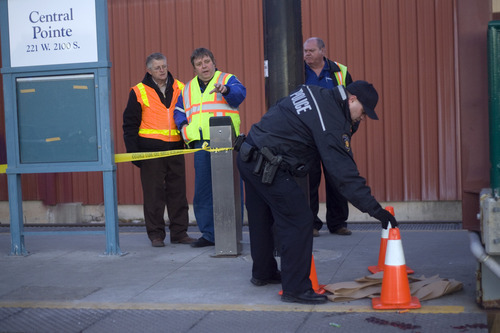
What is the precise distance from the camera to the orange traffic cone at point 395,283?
499 cm

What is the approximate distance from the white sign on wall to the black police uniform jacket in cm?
270

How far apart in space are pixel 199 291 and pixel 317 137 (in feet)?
5.42

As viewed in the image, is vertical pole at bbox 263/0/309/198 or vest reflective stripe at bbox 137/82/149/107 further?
vest reflective stripe at bbox 137/82/149/107

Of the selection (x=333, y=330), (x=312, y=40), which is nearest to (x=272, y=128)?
(x=333, y=330)

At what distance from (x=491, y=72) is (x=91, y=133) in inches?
166

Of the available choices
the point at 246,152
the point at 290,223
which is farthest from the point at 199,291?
the point at 246,152

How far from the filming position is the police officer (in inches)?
195

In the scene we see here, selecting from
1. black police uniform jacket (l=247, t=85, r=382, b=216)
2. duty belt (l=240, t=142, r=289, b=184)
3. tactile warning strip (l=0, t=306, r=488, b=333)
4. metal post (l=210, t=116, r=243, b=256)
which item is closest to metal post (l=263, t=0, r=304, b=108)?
metal post (l=210, t=116, r=243, b=256)

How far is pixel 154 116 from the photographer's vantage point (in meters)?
7.80

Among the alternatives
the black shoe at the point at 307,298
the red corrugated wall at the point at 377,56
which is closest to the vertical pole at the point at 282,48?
the black shoe at the point at 307,298

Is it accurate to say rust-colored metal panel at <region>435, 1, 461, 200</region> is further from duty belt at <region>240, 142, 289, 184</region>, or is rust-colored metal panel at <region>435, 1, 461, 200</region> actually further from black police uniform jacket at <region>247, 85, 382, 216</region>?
duty belt at <region>240, 142, 289, 184</region>

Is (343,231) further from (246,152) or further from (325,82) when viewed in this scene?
(246,152)

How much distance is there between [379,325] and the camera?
4688mm

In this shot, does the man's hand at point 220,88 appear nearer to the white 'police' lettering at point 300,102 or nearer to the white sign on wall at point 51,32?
the white sign on wall at point 51,32
